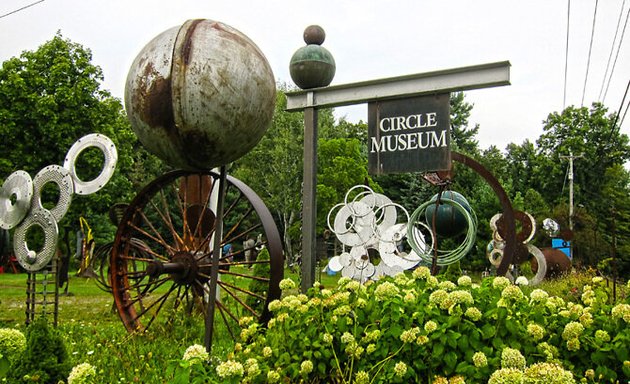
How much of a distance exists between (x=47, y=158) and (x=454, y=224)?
600 inches

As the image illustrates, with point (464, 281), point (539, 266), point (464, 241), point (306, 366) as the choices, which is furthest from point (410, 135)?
point (539, 266)

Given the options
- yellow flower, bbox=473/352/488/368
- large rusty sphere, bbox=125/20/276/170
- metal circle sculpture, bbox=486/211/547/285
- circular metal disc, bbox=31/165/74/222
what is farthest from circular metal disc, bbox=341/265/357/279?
yellow flower, bbox=473/352/488/368

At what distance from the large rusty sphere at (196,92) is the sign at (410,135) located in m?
1.79

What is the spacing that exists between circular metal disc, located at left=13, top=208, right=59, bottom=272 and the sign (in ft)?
16.5

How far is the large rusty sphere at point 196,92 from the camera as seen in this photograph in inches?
118

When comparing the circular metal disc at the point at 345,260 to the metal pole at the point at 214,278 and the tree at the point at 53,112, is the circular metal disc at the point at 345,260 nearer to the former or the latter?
the tree at the point at 53,112

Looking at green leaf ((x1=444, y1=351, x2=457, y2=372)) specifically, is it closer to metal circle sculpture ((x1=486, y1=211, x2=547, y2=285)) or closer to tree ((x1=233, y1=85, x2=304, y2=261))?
metal circle sculpture ((x1=486, y1=211, x2=547, y2=285))

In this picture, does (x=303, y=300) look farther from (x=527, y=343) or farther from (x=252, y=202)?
(x=252, y=202)

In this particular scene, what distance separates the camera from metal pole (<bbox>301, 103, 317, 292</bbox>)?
4.98 meters

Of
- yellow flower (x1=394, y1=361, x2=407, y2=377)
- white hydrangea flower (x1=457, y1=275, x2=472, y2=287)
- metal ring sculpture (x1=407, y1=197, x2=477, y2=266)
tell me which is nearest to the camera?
yellow flower (x1=394, y1=361, x2=407, y2=377)

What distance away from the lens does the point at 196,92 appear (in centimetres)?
300

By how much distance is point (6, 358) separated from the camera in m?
2.37

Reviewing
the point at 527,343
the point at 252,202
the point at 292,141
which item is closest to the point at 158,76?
the point at 527,343

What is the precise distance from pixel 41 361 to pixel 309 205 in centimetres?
244
